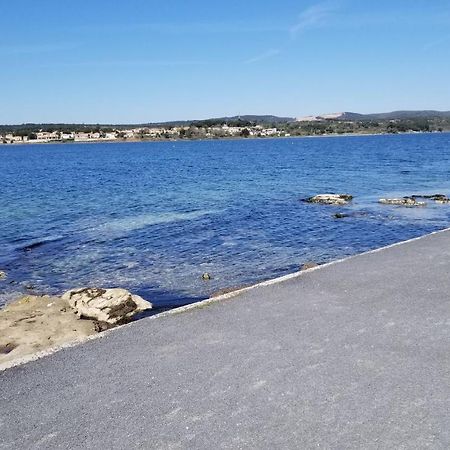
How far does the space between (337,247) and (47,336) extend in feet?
43.7

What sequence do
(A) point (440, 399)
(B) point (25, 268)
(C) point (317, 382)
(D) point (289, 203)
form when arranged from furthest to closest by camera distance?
(D) point (289, 203) < (B) point (25, 268) < (C) point (317, 382) < (A) point (440, 399)

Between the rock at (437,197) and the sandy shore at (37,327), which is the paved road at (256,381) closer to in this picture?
the sandy shore at (37,327)

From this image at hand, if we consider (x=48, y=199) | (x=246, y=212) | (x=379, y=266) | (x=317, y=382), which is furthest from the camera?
(x=48, y=199)

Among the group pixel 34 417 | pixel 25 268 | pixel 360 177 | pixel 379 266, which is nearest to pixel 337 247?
pixel 379 266

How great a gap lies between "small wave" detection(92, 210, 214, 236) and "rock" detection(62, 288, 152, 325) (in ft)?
44.4

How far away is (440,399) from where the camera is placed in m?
6.58

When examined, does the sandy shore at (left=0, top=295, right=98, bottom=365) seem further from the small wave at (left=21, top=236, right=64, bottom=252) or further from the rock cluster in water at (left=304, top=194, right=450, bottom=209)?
the rock cluster in water at (left=304, top=194, right=450, bottom=209)

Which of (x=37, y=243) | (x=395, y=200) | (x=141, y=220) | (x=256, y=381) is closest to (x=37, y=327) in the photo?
(x=256, y=381)

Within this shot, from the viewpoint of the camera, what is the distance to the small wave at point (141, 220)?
1102 inches

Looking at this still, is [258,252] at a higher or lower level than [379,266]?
lower

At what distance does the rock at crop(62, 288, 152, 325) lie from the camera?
40.0ft

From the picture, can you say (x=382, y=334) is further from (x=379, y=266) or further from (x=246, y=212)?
(x=246, y=212)

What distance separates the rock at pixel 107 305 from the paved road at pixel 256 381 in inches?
91.2

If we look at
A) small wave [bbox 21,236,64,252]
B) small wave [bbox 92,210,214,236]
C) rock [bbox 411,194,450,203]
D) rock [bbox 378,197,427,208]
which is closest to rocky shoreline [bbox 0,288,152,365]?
small wave [bbox 21,236,64,252]
